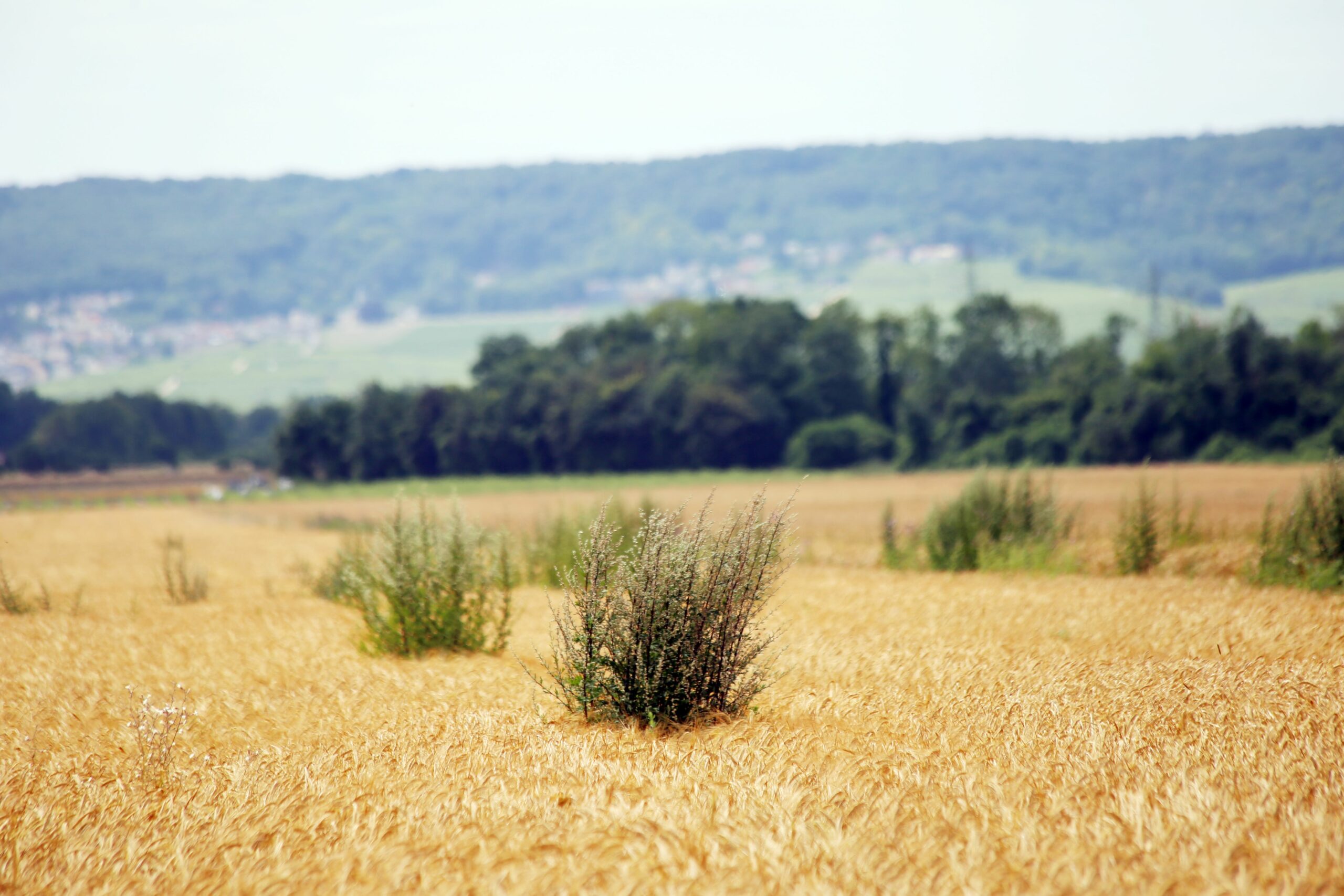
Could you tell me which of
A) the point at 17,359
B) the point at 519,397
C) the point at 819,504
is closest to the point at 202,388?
the point at 17,359

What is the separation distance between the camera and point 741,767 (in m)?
5.89

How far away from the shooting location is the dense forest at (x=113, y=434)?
89.3 metres

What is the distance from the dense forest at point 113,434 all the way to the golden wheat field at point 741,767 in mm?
89062

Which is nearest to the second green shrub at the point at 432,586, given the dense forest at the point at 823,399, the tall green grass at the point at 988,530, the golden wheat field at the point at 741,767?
the golden wheat field at the point at 741,767

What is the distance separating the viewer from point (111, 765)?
661 centimetres

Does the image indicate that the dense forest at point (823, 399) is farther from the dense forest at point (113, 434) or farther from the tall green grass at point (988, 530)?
the tall green grass at point (988, 530)

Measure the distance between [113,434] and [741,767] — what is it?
106133mm

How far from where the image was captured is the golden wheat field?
4.48 m

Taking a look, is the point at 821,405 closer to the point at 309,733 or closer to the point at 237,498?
the point at 237,498

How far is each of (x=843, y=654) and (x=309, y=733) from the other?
4495mm

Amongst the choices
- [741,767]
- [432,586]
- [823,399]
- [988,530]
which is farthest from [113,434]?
[741,767]

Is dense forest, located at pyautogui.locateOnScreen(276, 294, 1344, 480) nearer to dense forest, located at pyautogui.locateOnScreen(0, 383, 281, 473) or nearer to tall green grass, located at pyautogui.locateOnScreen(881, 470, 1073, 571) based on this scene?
dense forest, located at pyautogui.locateOnScreen(0, 383, 281, 473)

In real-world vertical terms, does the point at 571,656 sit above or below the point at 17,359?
below

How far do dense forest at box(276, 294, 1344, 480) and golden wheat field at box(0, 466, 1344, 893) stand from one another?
59.6m
